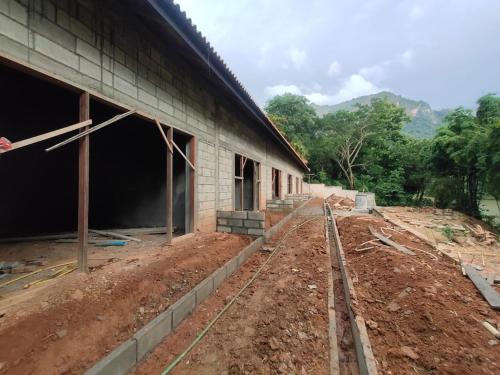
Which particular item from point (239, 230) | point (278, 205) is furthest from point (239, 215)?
point (278, 205)

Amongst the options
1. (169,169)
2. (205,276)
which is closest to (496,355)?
(205,276)

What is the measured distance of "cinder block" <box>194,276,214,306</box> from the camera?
2967 mm

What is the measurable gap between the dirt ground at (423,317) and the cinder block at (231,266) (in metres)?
1.92

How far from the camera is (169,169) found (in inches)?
177

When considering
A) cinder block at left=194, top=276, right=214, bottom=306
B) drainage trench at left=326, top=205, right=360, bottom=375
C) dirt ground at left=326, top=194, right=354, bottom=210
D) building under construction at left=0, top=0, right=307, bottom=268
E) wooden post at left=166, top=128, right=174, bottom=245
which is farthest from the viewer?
dirt ground at left=326, top=194, right=354, bottom=210

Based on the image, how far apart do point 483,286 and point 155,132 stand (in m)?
7.12

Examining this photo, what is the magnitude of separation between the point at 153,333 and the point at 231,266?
1.92m

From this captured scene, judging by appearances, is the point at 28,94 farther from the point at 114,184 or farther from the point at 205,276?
the point at 205,276

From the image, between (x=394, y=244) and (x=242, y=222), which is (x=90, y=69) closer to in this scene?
(x=242, y=222)

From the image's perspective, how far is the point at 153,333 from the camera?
219 cm

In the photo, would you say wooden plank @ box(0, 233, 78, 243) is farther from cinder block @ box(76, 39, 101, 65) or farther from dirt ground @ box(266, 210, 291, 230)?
dirt ground @ box(266, 210, 291, 230)

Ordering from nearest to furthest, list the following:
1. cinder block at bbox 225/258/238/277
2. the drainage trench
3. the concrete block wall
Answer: the drainage trench < the concrete block wall < cinder block at bbox 225/258/238/277

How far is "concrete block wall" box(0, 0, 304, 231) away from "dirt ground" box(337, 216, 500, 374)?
3714mm

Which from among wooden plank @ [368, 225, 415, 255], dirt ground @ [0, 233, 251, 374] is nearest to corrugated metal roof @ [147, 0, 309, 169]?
dirt ground @ [0, 233, 251, 374]
